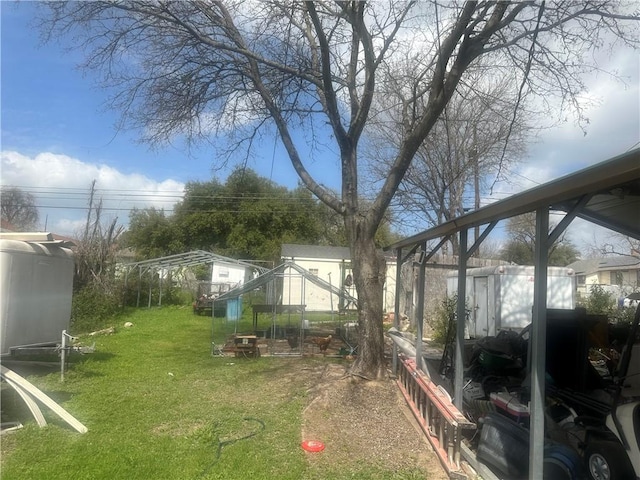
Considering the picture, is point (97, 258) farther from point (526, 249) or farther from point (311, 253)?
point (526, 249)

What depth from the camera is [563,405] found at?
5402 mm

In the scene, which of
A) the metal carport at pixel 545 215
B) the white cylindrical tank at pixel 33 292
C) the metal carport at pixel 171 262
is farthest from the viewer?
the metal carport at pixel 171 262

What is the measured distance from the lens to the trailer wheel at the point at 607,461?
405 cm

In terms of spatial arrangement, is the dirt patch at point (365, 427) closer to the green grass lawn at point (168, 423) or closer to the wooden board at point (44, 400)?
the green grass lawn at point (168, 423)

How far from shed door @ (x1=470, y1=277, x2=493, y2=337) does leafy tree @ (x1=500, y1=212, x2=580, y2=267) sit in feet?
35.3

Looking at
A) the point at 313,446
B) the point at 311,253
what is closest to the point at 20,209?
the point at 311,253

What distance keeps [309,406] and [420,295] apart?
2.46m

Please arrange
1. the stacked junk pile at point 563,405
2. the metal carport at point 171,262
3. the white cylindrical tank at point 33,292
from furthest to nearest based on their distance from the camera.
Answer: the metal carport at point 171,262 → the white cylindrical tank at point 33,292 → the stacked junk pile at point 563,405

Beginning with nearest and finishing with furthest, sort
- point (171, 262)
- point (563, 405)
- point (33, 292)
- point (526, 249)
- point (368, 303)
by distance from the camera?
point (563, 405), point (33, 292), point (368, 303), point (171, 262), point (526, 249)

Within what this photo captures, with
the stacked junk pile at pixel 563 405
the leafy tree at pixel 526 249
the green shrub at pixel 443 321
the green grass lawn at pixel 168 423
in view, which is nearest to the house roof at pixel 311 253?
the leafy tree at pixel 526 249

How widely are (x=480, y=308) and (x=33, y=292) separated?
35.2 feet

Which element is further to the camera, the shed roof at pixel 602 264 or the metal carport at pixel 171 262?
the shed roof at pixel 602 264

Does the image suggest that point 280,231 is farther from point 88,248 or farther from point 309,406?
point 309,406

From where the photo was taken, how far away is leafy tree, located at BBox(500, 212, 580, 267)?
27947 millimetres
